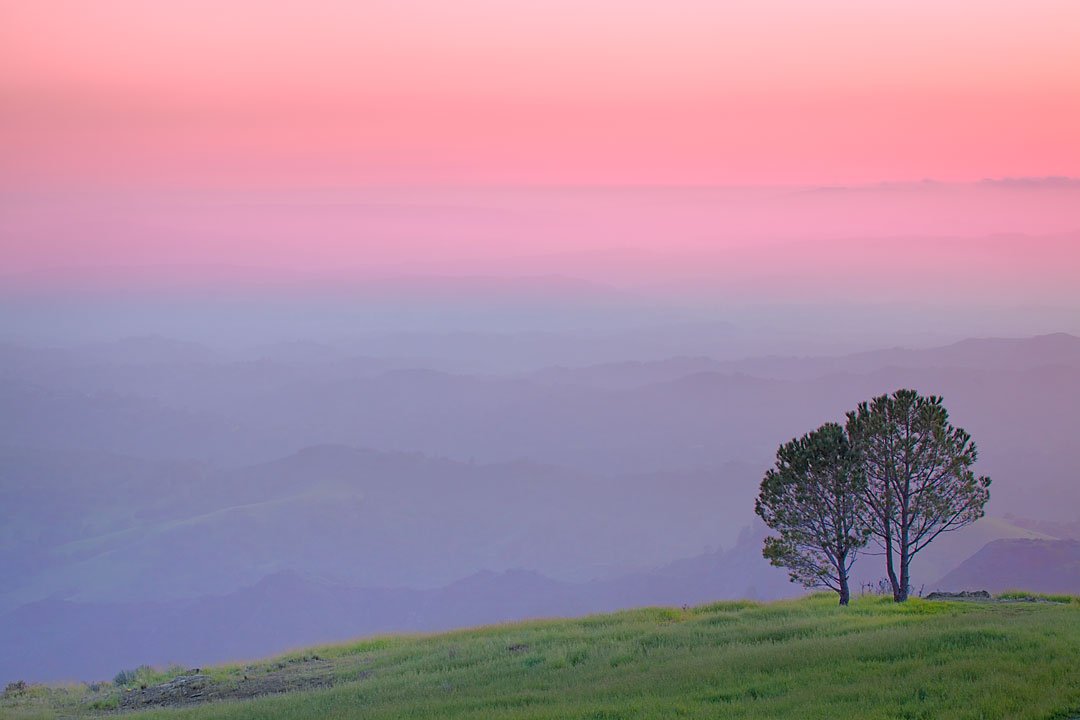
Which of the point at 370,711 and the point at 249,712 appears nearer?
the point at 370,711

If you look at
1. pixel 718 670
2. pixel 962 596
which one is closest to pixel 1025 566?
pixel 962 596

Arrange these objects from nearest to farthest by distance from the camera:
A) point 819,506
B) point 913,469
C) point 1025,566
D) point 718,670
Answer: point 718,670
point 913,469
point 819,506
point 1025,566

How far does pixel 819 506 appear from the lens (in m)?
25.2

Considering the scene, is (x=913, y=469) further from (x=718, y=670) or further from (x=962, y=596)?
(x=718, y=670)

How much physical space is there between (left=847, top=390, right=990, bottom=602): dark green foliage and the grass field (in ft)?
8.26

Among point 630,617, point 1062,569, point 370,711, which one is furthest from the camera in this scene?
point 1062,569

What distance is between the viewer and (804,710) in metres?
12.9

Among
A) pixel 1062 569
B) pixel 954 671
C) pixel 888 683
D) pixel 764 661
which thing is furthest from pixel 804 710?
pixel 1062 569

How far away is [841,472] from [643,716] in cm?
1353

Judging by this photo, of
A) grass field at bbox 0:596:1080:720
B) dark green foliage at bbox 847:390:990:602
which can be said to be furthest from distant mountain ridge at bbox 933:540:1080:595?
grass field at bbox 0:596:1080:720

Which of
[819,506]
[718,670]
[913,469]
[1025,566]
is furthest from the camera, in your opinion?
[1025,566]

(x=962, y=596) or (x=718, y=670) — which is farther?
(x=962, y=596)

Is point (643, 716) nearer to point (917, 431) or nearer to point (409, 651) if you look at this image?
point (409, 651)

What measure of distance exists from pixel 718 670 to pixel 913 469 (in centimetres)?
1129
